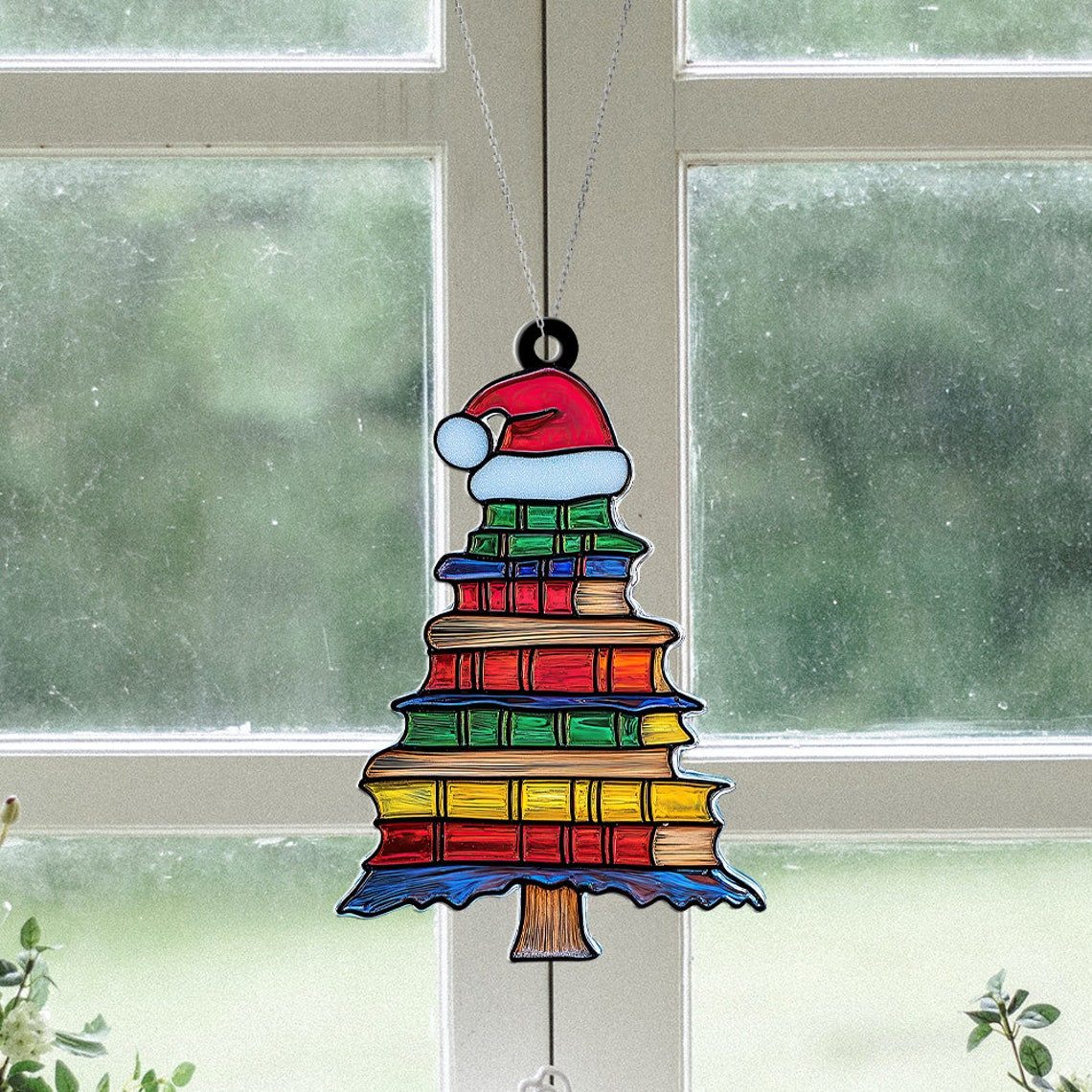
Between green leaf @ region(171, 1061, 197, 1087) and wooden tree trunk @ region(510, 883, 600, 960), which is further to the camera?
green leaf @ region(171, 1061, 197, 1087)

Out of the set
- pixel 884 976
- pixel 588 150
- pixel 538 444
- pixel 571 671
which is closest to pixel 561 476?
pixel 538 444

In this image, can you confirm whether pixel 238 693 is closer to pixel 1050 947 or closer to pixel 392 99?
pixel 392 99

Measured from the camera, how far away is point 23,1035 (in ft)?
2.75

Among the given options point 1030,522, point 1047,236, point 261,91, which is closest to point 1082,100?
point 1047,236

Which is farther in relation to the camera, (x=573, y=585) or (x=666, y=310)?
(x=666, y=310)

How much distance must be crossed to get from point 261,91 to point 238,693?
0.52 meters

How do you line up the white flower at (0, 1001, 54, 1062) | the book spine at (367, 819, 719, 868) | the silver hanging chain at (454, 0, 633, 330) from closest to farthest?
1. the book spine at (367, 819, 719, 868)
2. the white flower at (0, 1001, 54, 1062)
3. the silver hanging chain at (454, 0, 633, 330)

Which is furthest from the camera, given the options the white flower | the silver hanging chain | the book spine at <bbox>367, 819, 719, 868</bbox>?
the silver hanging chain

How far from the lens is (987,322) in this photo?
1.00 m

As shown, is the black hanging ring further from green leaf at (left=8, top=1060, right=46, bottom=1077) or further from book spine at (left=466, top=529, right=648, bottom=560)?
green leaf at (left=8, top=1060, right=46, bottom=1077)

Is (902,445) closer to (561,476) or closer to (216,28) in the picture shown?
(561,476)

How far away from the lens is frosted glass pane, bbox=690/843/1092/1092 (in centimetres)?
100

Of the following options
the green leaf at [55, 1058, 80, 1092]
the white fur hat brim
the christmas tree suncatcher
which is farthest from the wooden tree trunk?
the green leaf at [55, 1058, 80, 1092]

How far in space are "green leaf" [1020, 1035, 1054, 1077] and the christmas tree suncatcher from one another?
35cm
